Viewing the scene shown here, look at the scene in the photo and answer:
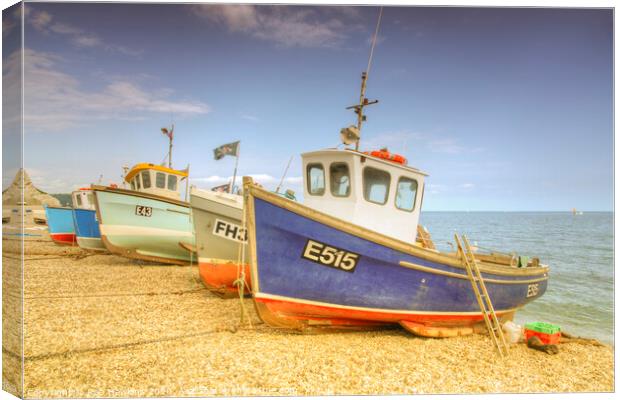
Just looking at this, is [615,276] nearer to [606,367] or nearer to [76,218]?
[606,367]

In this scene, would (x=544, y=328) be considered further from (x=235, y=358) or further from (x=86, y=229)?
(x=86, y=229)

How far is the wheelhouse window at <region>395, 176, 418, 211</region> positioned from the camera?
576cm

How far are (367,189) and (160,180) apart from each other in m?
8.67

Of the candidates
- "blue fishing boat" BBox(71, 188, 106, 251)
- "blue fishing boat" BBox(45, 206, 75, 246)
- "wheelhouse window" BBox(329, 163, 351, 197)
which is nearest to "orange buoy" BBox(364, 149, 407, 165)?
"wheelhouse window" BBox(329, 163, 351, 197)

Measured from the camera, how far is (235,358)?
Result: 4137mm

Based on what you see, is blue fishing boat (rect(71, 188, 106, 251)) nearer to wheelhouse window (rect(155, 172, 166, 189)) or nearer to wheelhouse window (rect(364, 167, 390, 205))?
wheelhouse window (rect(155, 172, 166, 189))

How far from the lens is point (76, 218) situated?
555 inches

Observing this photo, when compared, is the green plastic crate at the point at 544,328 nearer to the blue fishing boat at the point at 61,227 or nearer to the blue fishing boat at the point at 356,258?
the blue fishing boat at the point at 356,258

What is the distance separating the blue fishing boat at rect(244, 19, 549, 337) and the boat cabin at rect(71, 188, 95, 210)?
13.3 metres

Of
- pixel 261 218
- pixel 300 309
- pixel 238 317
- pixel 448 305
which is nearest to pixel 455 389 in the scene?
pixel 448 305

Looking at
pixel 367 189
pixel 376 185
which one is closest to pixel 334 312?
pixel 367 189

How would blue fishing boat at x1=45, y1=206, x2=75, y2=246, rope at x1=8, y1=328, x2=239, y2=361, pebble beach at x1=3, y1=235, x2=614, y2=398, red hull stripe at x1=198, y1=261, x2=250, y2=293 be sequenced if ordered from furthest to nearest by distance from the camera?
blue fishing boat at x1=45, y1=206, x2=75, y2=246, red hull stripe at x1=198, y1=261, x2=250, y2=293, rope at x1=8, y1=328, x2=239, y2=361, pebble beach at x1=3, y1=235, x2=614, y2=398

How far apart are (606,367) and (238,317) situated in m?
5.83

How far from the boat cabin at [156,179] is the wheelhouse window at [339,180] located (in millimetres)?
8073
